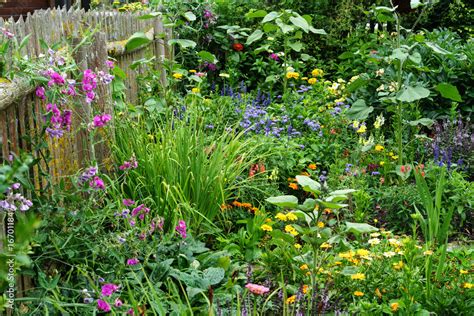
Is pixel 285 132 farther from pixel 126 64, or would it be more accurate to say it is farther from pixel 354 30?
pixel 354 30

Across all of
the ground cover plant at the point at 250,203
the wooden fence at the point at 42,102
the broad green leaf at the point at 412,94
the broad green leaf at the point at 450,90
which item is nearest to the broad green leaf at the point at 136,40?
the wooden fence at the point at 42,102

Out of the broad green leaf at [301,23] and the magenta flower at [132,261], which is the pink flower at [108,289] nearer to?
the magenta flower at [132,261]

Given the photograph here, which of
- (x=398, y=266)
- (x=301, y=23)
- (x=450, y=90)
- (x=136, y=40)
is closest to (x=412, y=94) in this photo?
(x=450, y=90)

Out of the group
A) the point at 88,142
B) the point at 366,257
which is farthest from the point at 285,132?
the point at 366,257

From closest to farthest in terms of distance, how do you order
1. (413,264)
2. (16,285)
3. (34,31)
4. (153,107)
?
(16,285), (34,31), (413,264), (153,107)

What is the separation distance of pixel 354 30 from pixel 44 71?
6.66 meters

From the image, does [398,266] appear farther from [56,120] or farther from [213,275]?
[56,120]

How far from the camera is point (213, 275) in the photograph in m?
3.62

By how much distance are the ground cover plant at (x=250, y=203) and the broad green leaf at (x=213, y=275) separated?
12mm

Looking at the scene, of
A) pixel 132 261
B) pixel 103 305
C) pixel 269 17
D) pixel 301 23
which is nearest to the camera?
pixel 103 305

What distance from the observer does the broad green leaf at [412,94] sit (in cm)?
507

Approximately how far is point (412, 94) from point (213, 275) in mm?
2349

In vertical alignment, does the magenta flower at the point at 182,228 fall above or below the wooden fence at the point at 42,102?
below

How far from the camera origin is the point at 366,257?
140 inches
